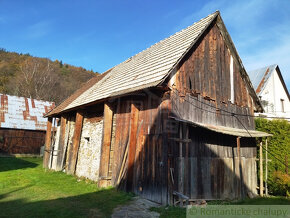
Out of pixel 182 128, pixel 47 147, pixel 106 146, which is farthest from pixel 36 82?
pixel 182 128

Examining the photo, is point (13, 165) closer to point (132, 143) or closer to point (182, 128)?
point (132, 143)

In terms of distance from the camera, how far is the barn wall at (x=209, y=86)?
735 cm

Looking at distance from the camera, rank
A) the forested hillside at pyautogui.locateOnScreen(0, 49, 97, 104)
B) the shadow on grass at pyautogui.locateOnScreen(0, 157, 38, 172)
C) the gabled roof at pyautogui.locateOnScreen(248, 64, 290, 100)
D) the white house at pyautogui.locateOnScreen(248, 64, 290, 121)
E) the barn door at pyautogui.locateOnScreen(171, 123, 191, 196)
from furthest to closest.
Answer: the forested hillside at pyautogui.locateOnScreen(0, 49, 97, 104) → the gabled roof at pyautogui.locateOnScreen(248, 64, 290, 100) → the white house at pyautogui.locateOnScreen(248, 64, 290, 121) → the shadow on grass at pyautogui.locateOnScreen(0, 157, 38, 172) → the barn door at pyautogui.locateOnScreen(171, 123, 191, 196)

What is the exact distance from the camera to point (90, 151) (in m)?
9.93

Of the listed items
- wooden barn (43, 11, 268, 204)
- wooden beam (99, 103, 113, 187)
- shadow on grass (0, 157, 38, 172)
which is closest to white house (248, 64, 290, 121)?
wooden barn (43, 11, 268, 204)

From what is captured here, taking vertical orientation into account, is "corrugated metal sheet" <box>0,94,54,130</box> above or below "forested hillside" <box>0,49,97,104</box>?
below

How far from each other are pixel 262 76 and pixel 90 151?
19563 millimetres

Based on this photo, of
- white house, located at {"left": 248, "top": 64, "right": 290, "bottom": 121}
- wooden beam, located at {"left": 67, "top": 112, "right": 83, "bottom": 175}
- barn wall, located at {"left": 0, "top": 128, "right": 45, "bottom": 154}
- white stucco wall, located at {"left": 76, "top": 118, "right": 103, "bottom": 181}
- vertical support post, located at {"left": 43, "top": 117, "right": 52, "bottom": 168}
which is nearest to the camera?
white stucco wall, located at {"left": 76, "top": 118, "right": 103, "bottom": 181}

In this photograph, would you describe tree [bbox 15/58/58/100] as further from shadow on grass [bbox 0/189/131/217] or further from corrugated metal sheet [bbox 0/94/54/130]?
shadow on grass [bbox 0/189/131/217]

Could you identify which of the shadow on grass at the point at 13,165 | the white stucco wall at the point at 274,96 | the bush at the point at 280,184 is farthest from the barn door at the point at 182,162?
the white stucco wall at the point at 274,96

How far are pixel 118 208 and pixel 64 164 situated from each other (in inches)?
283

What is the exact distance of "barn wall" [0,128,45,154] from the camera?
19.8 metres

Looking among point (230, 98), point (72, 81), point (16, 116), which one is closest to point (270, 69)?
point (230, 98)

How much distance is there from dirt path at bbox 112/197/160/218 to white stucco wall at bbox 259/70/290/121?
18.2m
